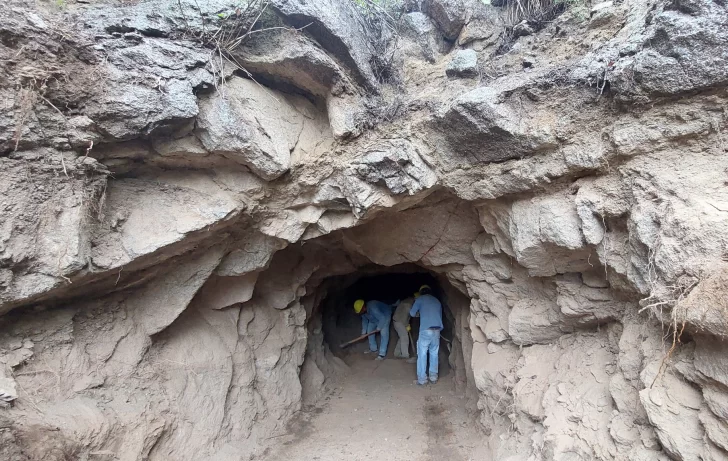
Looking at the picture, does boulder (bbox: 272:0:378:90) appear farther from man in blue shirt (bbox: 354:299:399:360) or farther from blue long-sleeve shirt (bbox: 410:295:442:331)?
man in blue shirt (bbox: 354:299:399:360)

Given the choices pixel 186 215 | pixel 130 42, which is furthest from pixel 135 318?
pixel 130 42

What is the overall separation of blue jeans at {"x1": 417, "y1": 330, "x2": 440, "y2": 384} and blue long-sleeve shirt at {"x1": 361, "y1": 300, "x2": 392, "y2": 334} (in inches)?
66.3

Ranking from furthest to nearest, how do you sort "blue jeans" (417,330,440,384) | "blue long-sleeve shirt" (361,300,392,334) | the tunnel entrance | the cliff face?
"blue long-sleeve shirt" (361,300,392,334)
the tunnel entrance
"blue jeans" (417,330,440,384)
the cliff face

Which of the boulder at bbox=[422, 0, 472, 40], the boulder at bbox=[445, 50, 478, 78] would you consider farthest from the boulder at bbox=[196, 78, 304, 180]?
the boulder at bbox=[422, 0, 472, 40]

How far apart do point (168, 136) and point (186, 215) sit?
623 millimetres

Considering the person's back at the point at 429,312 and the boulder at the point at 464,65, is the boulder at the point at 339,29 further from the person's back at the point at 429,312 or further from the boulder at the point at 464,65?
the person's back at the point at 429,312

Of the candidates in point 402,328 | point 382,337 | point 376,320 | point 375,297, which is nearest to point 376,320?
point 376,320

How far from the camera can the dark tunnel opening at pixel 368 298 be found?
21.5 ft

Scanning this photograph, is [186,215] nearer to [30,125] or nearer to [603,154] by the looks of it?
[30,125]

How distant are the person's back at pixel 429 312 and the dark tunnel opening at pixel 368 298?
41 centimetres

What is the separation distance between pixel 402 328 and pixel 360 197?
4437 mm

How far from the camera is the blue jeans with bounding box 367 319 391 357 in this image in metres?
7.06

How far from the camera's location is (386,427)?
172 inches

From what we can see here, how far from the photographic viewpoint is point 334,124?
129 inches
